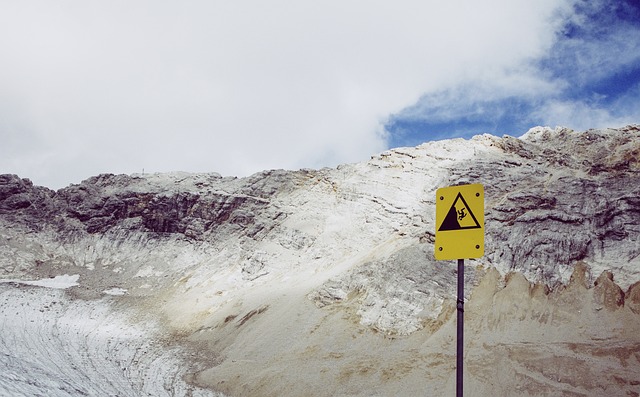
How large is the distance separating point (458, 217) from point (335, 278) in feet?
88.0

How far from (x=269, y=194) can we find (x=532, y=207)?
73.0 ft

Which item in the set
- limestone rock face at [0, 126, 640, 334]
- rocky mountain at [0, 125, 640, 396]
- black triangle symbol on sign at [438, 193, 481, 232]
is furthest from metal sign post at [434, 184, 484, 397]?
limestone rock face at [0, 126, 640, 334]

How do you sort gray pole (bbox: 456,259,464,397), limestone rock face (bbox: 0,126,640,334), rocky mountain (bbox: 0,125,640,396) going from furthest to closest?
limestone rock face (bbox: 0,126,640,334) → rocky mountain (bbox: 0,125,640,396) → gray pole (bbox: 456,259,464,397)

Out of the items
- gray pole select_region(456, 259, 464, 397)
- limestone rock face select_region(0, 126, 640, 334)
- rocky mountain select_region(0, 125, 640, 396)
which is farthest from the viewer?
limestone rock face select_region(0, 126, 640, 334)

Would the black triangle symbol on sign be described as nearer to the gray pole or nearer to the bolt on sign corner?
the bolt on sign corner

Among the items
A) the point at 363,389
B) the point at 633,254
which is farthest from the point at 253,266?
the point at 633,254

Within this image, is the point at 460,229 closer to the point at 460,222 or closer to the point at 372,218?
the point at 460,222

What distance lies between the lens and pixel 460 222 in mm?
4297

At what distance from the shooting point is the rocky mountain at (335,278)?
74.0 ft

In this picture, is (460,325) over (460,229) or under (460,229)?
under

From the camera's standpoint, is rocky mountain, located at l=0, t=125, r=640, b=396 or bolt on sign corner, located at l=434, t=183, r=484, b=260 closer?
bolt on sign corner, located at l=434, t=183, r=484, b=260

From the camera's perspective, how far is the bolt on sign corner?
4.18 m

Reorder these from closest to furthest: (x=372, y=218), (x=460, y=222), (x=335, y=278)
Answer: (x=460, y=222) → (x=335, y=278) → (x=372, y=218)

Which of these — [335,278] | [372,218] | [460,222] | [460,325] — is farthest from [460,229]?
[372,218]
